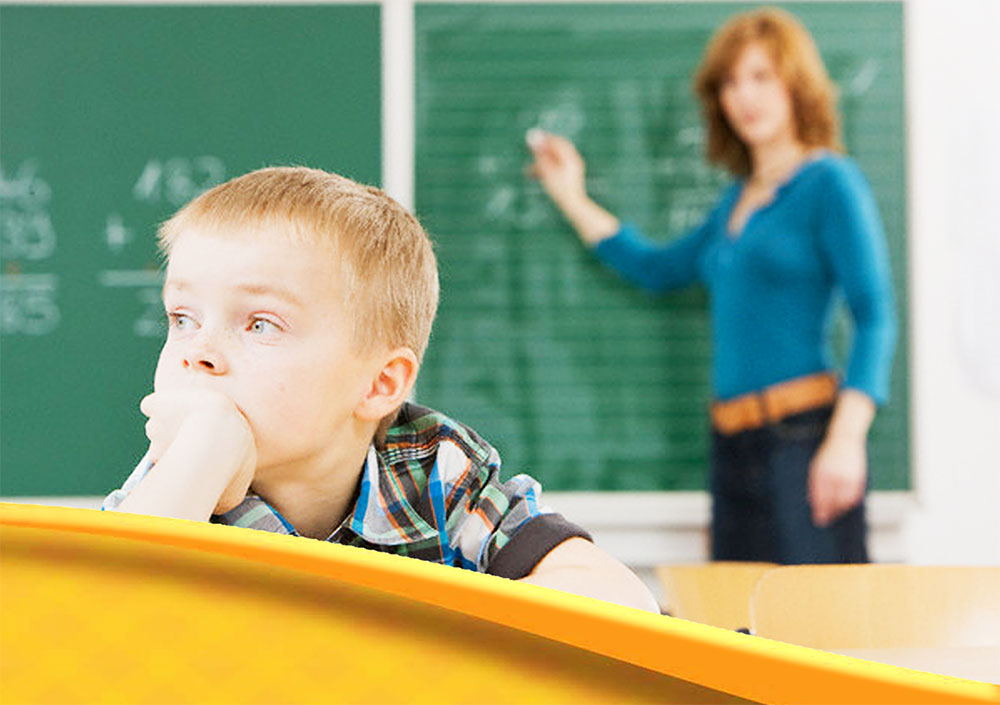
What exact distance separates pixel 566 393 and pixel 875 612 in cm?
208

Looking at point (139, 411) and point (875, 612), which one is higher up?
point (139, 411)

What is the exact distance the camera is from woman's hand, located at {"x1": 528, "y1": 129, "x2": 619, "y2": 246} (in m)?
2.96

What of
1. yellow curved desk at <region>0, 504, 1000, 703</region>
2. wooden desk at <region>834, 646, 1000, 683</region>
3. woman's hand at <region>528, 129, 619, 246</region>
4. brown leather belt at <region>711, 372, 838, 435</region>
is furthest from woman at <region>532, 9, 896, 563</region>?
yellow curved desk at <region>0, 504, 1000, 703</region>

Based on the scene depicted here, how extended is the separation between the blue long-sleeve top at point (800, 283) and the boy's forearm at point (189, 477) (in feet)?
6.79

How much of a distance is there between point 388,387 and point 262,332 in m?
0.15

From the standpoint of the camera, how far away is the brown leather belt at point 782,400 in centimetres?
268

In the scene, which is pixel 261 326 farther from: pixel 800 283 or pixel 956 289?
pixel 956 289

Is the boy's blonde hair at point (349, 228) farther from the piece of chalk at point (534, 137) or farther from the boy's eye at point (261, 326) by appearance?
the piece of chalk at point (534, 137)

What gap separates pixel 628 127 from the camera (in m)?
3.00

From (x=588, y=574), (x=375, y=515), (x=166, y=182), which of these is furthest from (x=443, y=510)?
(x=166, y=182)

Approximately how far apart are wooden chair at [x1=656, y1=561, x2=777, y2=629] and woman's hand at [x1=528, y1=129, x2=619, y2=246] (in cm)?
176

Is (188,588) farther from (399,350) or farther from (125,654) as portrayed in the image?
(399,350)

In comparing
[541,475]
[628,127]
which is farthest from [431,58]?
[541,475]

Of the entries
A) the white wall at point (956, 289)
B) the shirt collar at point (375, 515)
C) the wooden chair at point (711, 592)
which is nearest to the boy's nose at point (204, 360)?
the shirt collar at point (375, 515)
